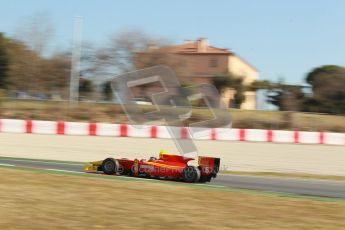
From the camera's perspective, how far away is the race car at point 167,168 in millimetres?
10703

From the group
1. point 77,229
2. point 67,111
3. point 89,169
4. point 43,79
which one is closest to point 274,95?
point 67,111

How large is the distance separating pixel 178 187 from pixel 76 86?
759 inches

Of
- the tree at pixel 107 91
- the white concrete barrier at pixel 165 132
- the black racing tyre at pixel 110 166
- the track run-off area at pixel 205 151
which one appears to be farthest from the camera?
the tree at pixel 107 91

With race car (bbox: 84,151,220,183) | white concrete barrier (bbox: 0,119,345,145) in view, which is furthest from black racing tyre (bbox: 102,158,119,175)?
white concrete barrier (bbox: 0,119,345,145)

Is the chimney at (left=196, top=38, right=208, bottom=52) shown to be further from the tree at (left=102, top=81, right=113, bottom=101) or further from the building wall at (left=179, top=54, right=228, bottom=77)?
the tree at (left=102, top=81, right=113, bottom=101)

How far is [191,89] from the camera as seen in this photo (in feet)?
83.6

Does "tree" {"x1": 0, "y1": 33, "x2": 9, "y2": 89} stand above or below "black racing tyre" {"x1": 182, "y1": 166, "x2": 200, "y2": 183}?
above

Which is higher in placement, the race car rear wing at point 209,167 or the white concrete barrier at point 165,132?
the white concrete barrier at point 165,132

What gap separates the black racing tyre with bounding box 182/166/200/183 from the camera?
10.6 m

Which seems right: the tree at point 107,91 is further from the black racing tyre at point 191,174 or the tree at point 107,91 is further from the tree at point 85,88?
the black racing tyre at point 191,174

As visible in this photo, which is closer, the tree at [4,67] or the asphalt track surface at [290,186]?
the asphalt track surface at [290,186]

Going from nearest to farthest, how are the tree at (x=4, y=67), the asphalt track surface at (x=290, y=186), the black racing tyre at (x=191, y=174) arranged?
the asphalt track surface at (x=290, y=186), the black racing tyre at (x=191, y=174), the tree at (x=4, y=67)

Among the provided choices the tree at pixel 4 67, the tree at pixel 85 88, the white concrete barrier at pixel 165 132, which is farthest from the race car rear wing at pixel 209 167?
the tree at pixel 4 67

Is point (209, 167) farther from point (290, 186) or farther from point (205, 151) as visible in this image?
point (205, 151)
